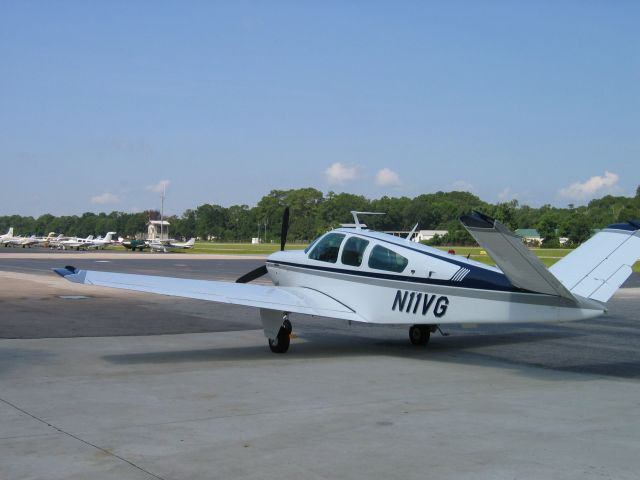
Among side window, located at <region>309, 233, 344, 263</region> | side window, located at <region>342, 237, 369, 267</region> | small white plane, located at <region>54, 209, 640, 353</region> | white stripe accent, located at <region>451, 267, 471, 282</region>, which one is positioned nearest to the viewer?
small white plane, located at <region>54, 209, 640, 353</region>

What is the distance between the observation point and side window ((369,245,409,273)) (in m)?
12.2

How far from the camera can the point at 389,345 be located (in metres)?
A: 14.0

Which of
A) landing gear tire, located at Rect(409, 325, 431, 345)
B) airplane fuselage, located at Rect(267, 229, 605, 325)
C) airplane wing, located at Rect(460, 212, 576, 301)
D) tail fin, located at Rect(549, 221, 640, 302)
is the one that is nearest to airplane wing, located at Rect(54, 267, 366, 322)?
airplane fuselage, located at Rect(267, 229, 605, 325)

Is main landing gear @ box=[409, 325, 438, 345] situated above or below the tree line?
below

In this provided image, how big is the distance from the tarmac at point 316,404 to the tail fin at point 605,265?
50.4 inches

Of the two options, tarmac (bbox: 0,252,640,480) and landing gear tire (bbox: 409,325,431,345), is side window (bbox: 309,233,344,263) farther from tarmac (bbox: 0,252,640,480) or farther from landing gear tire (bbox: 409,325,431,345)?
landing gear tire (bbox: 409,325,431,345)

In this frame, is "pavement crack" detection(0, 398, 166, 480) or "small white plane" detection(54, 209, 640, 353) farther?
"small white plane" detection(54, 209, 640, 353)

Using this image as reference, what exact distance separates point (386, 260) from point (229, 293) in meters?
2.65

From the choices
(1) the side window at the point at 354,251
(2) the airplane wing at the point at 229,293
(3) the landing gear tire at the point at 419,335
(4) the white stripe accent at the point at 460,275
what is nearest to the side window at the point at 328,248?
(1) the side window at the point at 354,251

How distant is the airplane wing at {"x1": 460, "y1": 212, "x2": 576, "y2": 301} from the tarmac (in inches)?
52.8

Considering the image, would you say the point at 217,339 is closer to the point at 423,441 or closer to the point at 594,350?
the point at 594,350

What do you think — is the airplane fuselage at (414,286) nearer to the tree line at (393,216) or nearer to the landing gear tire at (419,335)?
the landing gear tire at (419,335)

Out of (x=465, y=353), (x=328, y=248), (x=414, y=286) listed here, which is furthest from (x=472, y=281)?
(x=328, y=248)

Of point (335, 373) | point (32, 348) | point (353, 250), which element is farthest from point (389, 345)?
point (32, 348)
